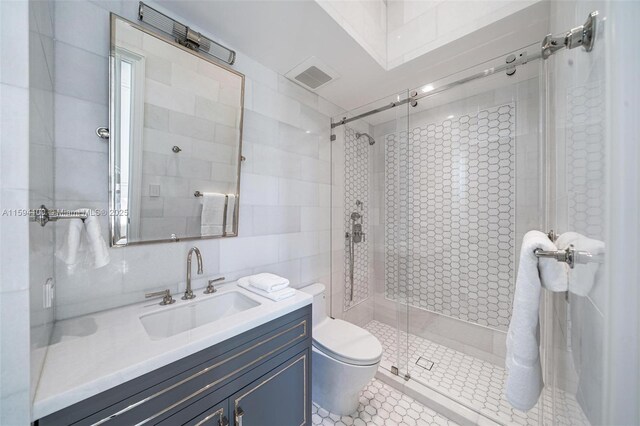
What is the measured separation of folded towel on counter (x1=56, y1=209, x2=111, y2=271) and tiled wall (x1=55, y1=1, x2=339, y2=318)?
4.1 inches

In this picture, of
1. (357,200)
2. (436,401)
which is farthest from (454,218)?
(436,401)

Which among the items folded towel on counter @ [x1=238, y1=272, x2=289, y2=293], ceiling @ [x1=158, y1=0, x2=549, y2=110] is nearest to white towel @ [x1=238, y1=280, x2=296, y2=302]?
folded towel on counter @ [x1=238, y1=272, x2=289, y2=293]

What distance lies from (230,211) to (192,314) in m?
0.59

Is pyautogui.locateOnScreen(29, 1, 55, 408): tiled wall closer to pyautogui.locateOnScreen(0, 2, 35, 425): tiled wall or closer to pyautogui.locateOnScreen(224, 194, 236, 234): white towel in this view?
pyautogui.locateOnScreen(0, 2, 35, 425): tiled wall

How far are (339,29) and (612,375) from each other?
1642mm

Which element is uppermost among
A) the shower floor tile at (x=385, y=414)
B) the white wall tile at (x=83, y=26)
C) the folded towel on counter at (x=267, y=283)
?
the white wall tile at (x=83, y=26)

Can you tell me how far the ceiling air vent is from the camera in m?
1.60

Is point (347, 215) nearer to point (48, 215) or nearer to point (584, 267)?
point (584, 267)

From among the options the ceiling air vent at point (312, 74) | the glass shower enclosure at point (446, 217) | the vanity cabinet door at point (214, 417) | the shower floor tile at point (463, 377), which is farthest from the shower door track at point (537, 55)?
the shower floor tile at point (463, 377)

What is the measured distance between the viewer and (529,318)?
0.77 meters

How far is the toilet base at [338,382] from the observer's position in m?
1.33

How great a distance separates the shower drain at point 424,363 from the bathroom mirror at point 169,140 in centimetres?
175

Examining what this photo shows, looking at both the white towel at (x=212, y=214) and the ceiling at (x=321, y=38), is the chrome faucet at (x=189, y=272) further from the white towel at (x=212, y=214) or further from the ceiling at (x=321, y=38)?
the ceiling at (x=321, y=38)

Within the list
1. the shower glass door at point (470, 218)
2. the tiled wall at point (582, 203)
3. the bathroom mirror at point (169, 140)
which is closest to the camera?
the tiled wall at point (582, 203)
